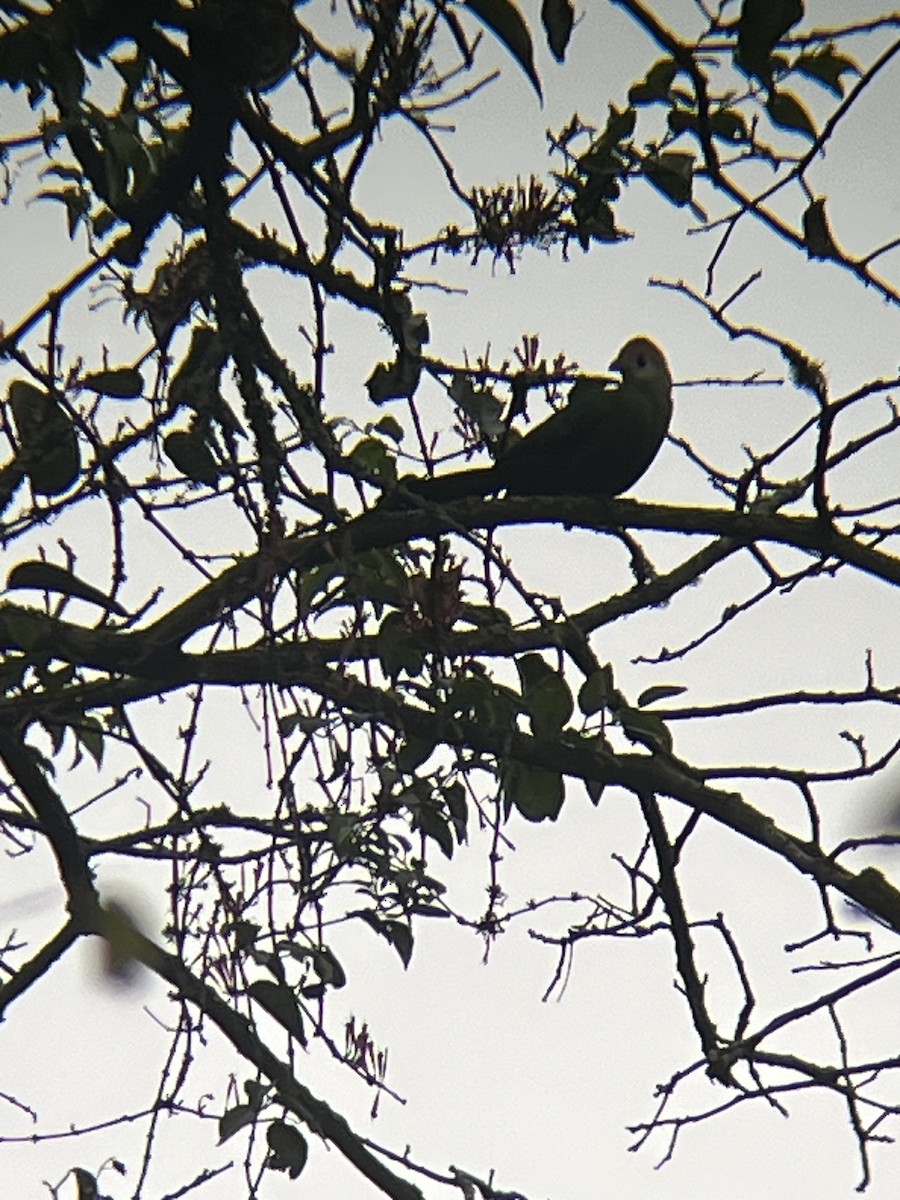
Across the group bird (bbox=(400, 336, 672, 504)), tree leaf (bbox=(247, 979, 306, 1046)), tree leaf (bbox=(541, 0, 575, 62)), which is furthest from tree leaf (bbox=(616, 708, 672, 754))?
tree leaf (bbox=(541, 0, 575, 62))

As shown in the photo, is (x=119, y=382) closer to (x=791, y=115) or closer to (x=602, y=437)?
(x=791, y=115)

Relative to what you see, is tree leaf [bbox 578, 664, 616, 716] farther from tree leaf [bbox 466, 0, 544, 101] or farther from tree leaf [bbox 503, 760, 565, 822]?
tree leaf [bbox 466, 0, 544, 101]

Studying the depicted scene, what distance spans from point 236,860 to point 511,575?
662 mm

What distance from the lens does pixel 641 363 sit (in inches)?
159

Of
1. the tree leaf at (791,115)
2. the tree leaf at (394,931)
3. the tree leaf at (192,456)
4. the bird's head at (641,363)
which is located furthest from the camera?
the bird's head at (641,363)

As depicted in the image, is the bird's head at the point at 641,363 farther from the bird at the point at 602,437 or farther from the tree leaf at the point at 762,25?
the tree leaf at the point at 762,25

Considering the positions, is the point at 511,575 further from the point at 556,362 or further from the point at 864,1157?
the point at 864,1157

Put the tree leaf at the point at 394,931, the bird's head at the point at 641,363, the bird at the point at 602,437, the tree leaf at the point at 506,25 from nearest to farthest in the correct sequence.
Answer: the tree leaf at the point at 506,25, the tree leaf at the point at 394,931, the bird at the point at 602,437, the bird's head at the point at 641,363

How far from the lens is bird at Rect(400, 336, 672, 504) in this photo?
11.6 ft

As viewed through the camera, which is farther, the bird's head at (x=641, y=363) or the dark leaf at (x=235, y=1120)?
the bird's head at (x=641, y=363)

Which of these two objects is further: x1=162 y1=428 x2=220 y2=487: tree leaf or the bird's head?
the bird's head

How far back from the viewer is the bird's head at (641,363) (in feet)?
13.2

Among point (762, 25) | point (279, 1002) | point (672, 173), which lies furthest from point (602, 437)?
point (762, 25)

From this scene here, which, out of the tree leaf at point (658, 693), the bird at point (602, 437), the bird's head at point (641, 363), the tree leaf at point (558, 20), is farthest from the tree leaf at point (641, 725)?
the bird's head at point (641, 363)
